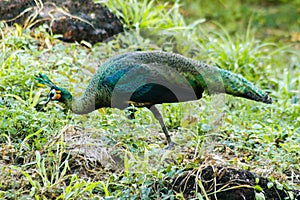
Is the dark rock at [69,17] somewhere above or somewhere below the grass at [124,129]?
above

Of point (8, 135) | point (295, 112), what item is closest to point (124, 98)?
point (8, 135)

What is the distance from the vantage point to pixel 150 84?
4.48 meters

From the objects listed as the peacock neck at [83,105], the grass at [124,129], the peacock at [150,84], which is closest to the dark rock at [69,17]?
the grass at [124,129]

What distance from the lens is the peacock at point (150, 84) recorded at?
4488 mm

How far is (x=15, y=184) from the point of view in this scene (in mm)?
4270

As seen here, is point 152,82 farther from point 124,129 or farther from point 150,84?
point 124,129

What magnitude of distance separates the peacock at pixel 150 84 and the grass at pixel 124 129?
0.29m

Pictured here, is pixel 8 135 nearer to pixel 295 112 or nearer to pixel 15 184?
pixel 15 184

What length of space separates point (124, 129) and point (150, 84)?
1.83ft

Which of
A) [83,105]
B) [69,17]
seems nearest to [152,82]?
[83,105]

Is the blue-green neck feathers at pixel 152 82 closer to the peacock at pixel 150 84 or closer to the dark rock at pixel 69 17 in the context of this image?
the peacock at pixel 150 84

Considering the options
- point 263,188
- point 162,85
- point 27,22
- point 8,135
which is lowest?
point 263,188

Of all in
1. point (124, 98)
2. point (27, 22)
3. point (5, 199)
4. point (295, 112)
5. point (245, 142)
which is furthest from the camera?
point (27, 22)

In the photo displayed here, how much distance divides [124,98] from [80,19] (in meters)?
2.32
